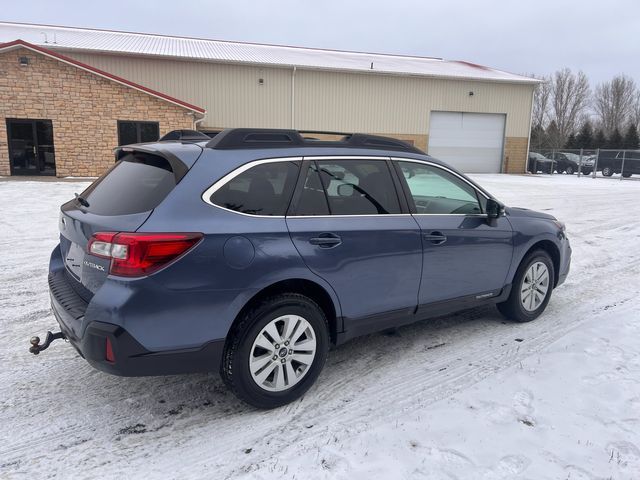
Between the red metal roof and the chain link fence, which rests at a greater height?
the red metal roof

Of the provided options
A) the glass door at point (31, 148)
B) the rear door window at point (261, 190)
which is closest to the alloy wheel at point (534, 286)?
the rear door window at point (261, 190)

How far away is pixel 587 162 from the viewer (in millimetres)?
32969

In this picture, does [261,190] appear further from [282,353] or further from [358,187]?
[282,353]

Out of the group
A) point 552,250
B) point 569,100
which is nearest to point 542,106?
point 569,100

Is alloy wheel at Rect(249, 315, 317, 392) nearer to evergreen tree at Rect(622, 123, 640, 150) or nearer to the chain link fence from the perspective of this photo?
the chain link fence

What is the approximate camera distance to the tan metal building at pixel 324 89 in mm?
25406

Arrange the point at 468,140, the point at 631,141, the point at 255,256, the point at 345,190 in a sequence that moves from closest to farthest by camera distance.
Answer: the point at 255,256 → the point at 345,190 → the point at 468,140 → the point at 631,141

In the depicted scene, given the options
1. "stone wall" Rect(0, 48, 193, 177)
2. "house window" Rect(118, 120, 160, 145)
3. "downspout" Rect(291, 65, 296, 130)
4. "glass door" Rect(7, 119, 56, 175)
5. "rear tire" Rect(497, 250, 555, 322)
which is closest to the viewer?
"rear tire" Rect(497, 250, 555, 322)

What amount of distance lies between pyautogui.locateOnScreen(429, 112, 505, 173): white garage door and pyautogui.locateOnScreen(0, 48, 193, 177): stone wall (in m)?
16.1


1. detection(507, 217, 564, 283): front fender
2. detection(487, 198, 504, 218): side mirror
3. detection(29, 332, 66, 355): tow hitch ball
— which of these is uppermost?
detection(487, 198, 504, 218): side mirror

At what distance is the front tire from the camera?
10.1 feet

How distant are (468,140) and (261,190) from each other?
30.2 metres

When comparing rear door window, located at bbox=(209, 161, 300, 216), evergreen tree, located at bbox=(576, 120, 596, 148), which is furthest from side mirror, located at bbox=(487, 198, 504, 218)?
evergreen tree, located at bbox=(576, 120, 596, 148)

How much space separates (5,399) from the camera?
3.30 m
